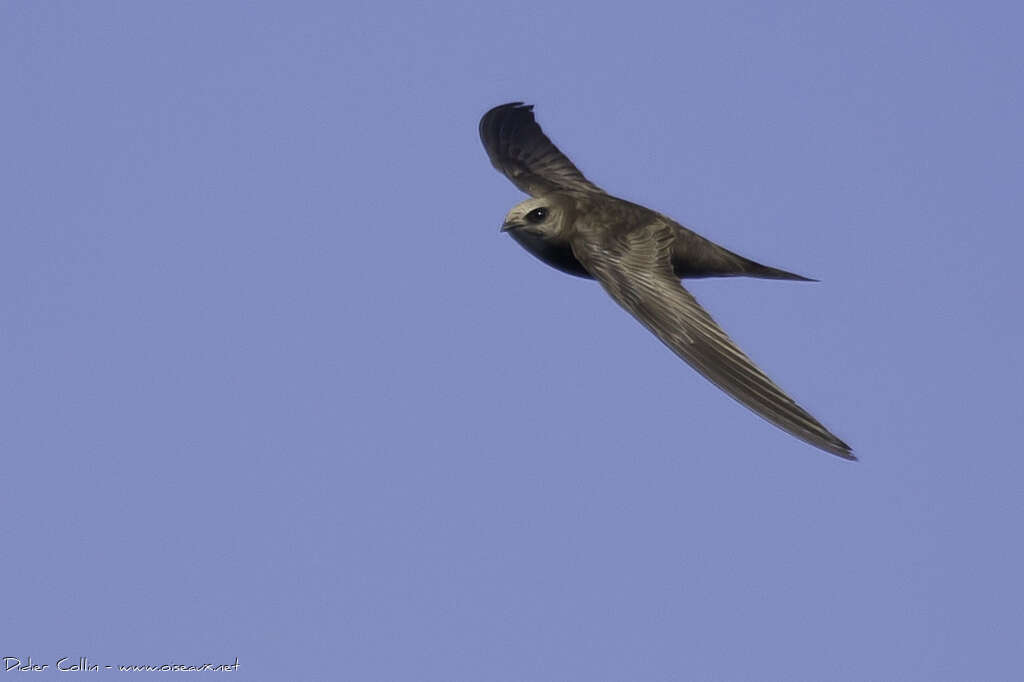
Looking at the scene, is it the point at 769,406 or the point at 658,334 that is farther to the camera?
the point at 658,334

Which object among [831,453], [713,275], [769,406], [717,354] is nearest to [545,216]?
[713,275]

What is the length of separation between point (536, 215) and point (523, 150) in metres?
2.56

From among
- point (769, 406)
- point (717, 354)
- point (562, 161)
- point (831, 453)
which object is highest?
point (562, 161)

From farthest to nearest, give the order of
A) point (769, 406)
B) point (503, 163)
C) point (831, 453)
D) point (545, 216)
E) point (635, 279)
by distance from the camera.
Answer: point (503, 163) → point (545, 216) → point (635, 279) → point (769, 406) → point (831, 453)

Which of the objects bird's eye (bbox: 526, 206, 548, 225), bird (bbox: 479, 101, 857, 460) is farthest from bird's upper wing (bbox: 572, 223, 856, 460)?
bird's eye (bbox: 526, 206, 548, 225)

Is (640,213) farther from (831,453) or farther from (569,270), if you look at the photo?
(831,453)

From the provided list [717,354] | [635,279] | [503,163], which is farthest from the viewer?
[503,163]

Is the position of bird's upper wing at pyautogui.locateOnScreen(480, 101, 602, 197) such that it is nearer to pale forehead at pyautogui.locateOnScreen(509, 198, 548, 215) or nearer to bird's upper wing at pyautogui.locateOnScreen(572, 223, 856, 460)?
pale forehead at pyautogui.locateOnScreen(509, 198, 548, 215)

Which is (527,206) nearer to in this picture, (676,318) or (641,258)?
(641,258)

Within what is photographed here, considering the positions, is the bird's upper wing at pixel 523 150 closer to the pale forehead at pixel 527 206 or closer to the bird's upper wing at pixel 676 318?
the pale forehead at pixel 527 206

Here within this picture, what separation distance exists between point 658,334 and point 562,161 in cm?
420

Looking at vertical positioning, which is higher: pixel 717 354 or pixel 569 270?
pixel 569 270

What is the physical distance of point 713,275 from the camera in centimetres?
1189

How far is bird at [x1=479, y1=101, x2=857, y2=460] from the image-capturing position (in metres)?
9.44
